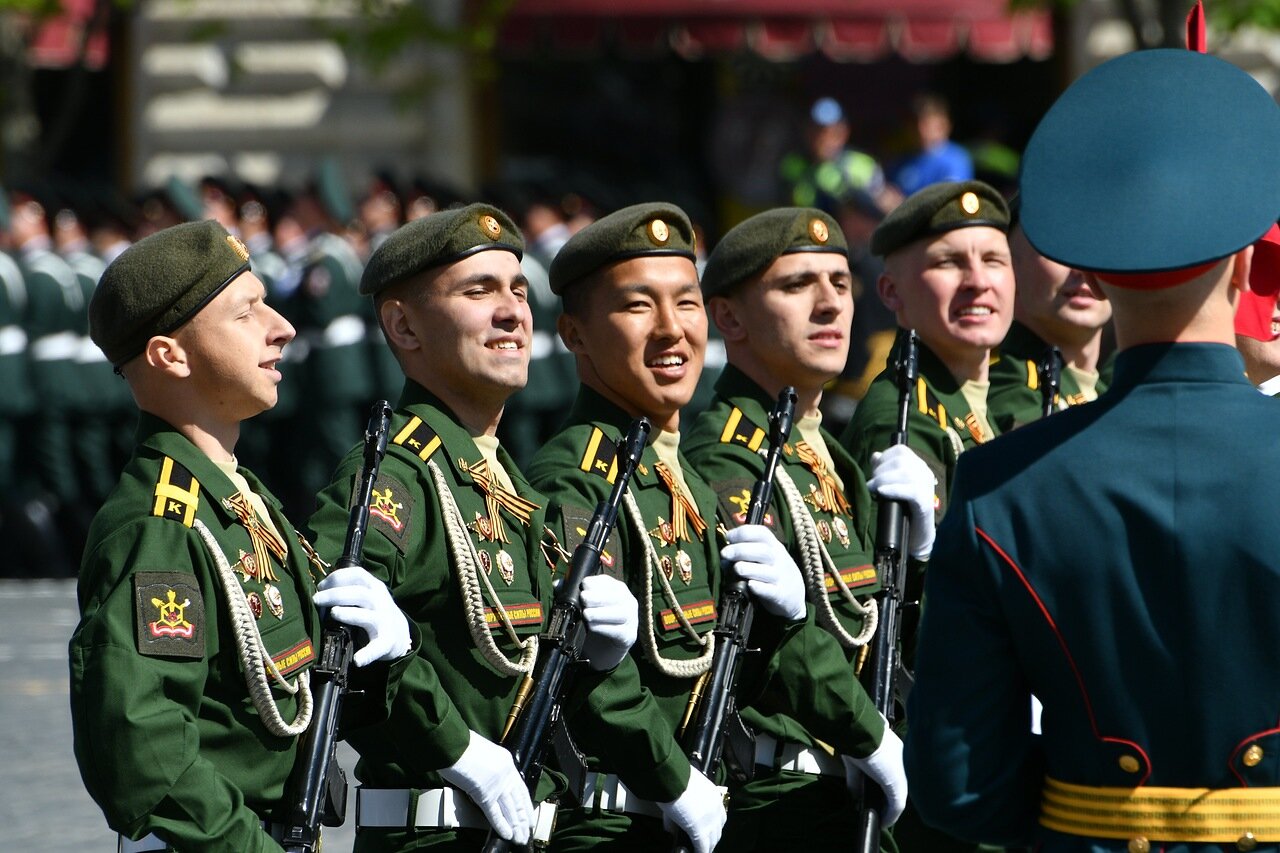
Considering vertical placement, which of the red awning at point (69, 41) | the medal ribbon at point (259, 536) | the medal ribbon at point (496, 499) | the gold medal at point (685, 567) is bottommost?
the medal ribbon at point (259, 536)

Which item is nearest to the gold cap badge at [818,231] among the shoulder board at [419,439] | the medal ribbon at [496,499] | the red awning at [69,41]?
the medal ribbon at [496,499]

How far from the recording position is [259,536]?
12.9 ft

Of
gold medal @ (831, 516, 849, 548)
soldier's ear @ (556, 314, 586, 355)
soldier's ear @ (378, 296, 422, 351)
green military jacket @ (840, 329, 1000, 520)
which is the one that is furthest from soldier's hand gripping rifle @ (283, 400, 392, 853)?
green military jacket @ (840, 329, 1000, 520)

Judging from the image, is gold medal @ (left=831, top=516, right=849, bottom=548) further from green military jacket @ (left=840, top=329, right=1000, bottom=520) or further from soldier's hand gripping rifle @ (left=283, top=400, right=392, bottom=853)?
soldier's hand gripping rifle @ (left=283, top=400, right=392, bottom=853)

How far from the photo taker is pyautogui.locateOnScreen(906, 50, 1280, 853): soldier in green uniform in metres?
2.89

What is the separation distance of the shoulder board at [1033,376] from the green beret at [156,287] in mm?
2854

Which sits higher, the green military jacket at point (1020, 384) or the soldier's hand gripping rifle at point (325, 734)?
the green military jacket at point (1020, 384)

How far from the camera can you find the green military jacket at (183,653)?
11.5 ft

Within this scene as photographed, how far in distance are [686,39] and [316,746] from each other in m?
13.0

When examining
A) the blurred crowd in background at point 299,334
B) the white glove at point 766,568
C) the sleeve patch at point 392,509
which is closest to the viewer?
the sleeve patch at point 392,509

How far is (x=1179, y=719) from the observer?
2.93 meters

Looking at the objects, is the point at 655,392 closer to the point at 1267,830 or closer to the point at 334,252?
the point at 1267,830

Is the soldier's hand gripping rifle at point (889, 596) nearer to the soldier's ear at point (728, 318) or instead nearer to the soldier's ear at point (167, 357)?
the soldier's ear at point (728, 318)

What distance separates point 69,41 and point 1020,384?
1258 cm
